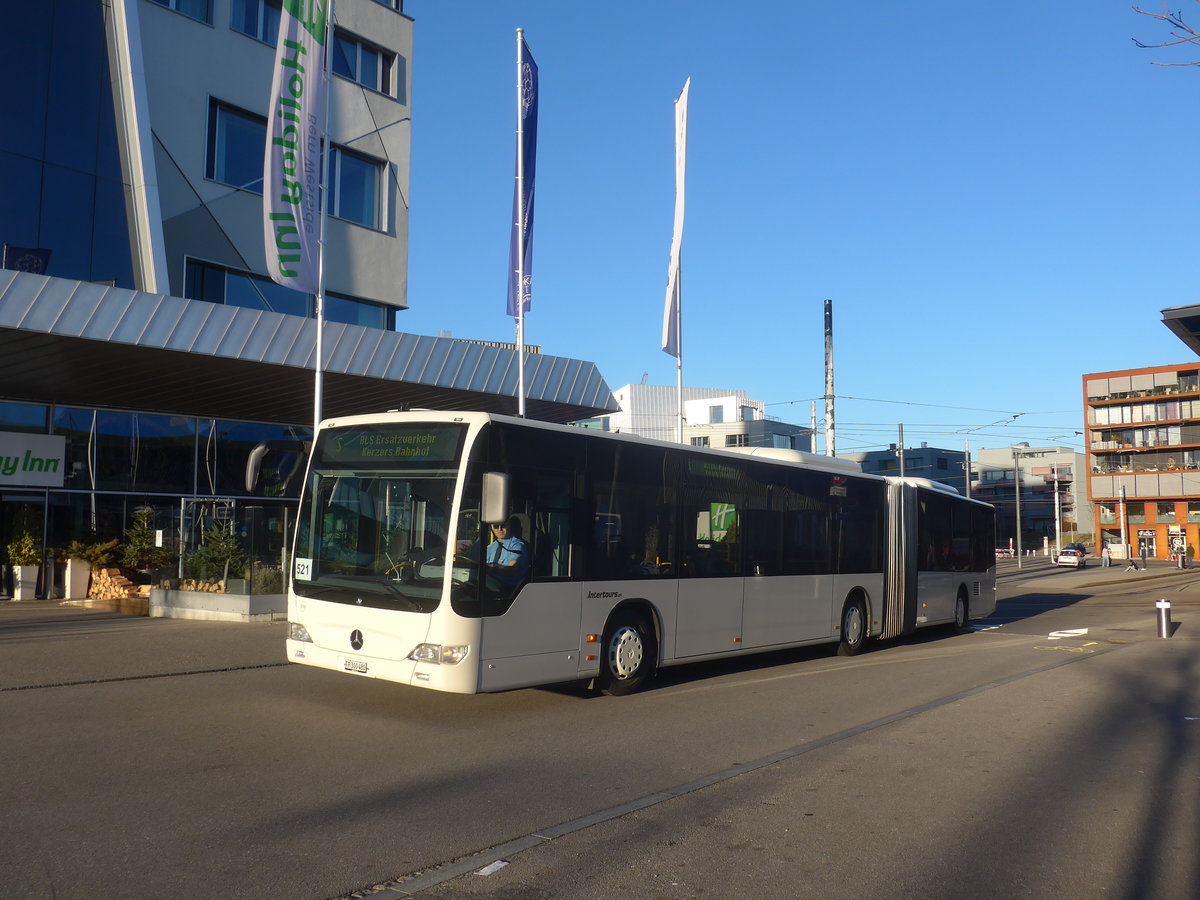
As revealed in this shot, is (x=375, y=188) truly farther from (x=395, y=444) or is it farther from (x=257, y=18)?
(x=395, y=444)

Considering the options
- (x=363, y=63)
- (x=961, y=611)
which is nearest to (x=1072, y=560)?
(x=961, y=611)

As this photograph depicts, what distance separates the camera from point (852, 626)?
15.2 m

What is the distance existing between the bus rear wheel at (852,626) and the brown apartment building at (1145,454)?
92.3m

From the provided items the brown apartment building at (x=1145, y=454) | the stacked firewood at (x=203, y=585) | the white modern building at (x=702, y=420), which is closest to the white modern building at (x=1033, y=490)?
the brown apartment building at (x=1145, y=454)

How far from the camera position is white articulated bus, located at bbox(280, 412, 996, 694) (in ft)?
28.6

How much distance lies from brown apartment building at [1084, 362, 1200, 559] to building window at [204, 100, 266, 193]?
92.5m

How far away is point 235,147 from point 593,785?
71.9 ft

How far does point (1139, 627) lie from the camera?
21.1 m

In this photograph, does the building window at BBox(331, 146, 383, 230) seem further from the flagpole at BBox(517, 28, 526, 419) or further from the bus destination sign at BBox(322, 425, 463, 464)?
the bus destination sign at BBox(322, 425, 463, 464)

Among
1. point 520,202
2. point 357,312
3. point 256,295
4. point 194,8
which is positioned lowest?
point 256,295

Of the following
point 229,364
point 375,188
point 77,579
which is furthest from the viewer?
point 375,188

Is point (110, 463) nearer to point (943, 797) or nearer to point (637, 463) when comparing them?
point (637, 463)

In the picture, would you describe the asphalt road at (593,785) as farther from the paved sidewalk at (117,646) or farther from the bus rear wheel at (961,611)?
the bus rear wheel at (961,611)

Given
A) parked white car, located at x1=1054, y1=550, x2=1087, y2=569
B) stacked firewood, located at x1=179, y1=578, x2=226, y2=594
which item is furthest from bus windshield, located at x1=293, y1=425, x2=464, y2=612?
parked white car, located at x1=1054, y1=550, x2=1087, y2=569
